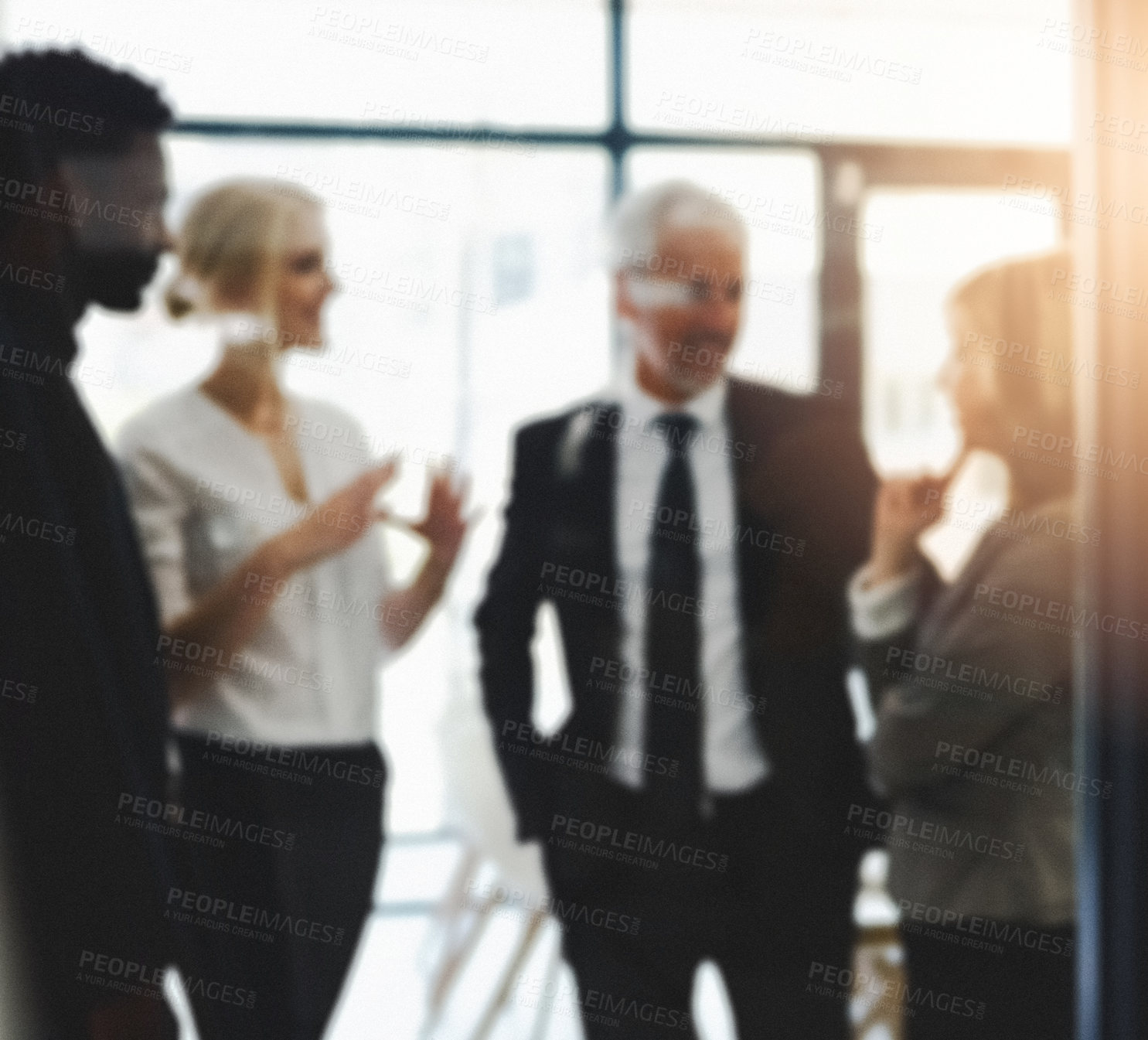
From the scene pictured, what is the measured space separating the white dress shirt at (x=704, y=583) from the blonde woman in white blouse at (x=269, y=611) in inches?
10.5

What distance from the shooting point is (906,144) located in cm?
153

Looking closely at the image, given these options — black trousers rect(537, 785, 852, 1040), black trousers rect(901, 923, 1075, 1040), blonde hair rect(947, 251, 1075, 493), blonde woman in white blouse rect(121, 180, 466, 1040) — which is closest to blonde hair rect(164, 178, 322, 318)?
blonde woman in white blouse rect(121, 180, 466, 1040)

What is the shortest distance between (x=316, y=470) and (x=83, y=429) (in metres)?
0.32

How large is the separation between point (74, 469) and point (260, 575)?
0.97 ft

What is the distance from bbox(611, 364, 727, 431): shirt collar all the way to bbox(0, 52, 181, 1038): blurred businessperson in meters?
0.68

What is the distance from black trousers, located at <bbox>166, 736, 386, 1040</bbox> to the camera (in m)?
1.43

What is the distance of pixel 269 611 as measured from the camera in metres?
1.42

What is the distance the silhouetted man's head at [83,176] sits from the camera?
1405 mm

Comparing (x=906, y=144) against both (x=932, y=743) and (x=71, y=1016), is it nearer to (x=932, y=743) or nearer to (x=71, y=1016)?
(x=932, y=743)

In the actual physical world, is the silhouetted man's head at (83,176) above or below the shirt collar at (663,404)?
above

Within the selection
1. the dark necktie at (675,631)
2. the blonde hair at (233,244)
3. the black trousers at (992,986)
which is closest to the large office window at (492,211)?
the blonde hair at (233,244)

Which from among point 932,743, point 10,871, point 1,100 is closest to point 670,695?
point 932,743

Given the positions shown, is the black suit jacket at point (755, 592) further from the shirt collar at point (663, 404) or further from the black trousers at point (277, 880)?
the black trousers at point (277, 880)

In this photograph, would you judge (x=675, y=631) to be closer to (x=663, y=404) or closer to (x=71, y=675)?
(x=663, y=404)
